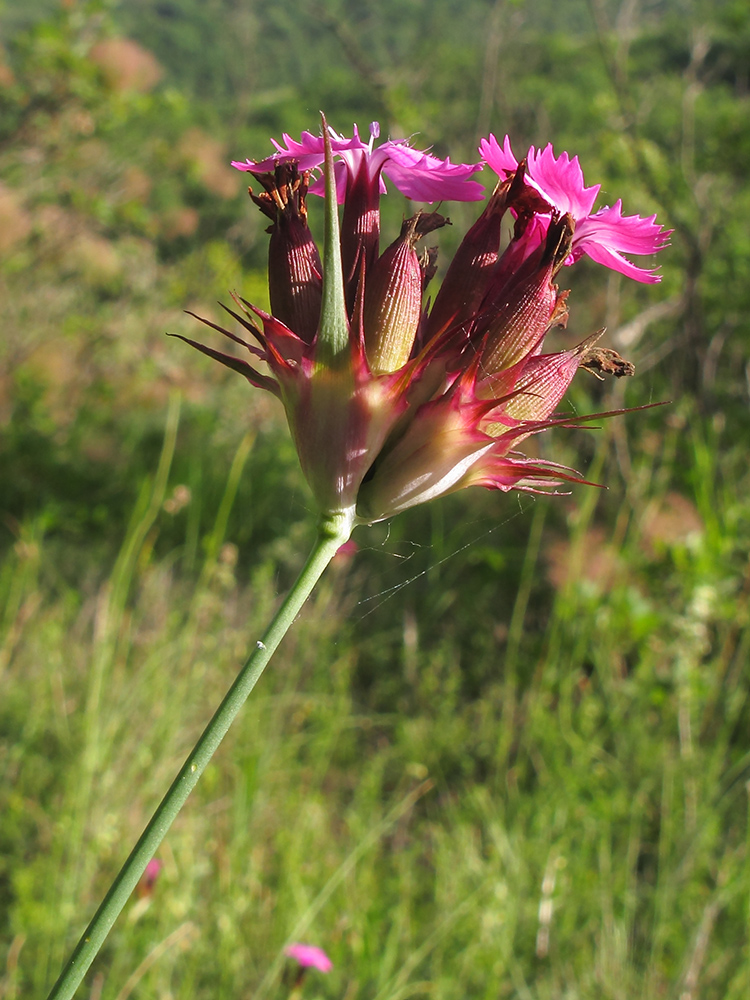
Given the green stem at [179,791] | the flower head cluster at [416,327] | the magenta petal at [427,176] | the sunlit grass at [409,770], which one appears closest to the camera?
the green stem at [179,791]

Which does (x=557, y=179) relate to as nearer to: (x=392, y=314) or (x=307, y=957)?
(x=392, y=314)

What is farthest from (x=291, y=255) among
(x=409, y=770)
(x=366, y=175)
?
(x=409, y=770)

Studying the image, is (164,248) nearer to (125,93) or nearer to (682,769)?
(125,93)

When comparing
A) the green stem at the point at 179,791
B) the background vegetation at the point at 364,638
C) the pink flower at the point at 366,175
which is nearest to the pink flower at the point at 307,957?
the background vegetation at the point at 364,638

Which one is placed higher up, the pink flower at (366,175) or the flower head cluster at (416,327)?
the pink flower at (366,175)

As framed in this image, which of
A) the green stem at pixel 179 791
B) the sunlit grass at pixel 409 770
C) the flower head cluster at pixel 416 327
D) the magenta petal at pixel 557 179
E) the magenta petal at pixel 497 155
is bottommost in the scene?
the sunlit grass at pixel 409 770

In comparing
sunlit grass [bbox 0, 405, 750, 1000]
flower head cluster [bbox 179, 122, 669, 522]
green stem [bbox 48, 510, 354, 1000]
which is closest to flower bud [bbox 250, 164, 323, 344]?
flower head cluster [bbox 179, 122, 669, 522]

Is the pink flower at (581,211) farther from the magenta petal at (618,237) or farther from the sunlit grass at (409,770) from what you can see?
the sunlit grass at (409,770)

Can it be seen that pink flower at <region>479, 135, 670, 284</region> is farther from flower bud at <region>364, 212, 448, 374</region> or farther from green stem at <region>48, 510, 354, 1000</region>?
green stem at <region>48, 510, 354, 1000</region>
